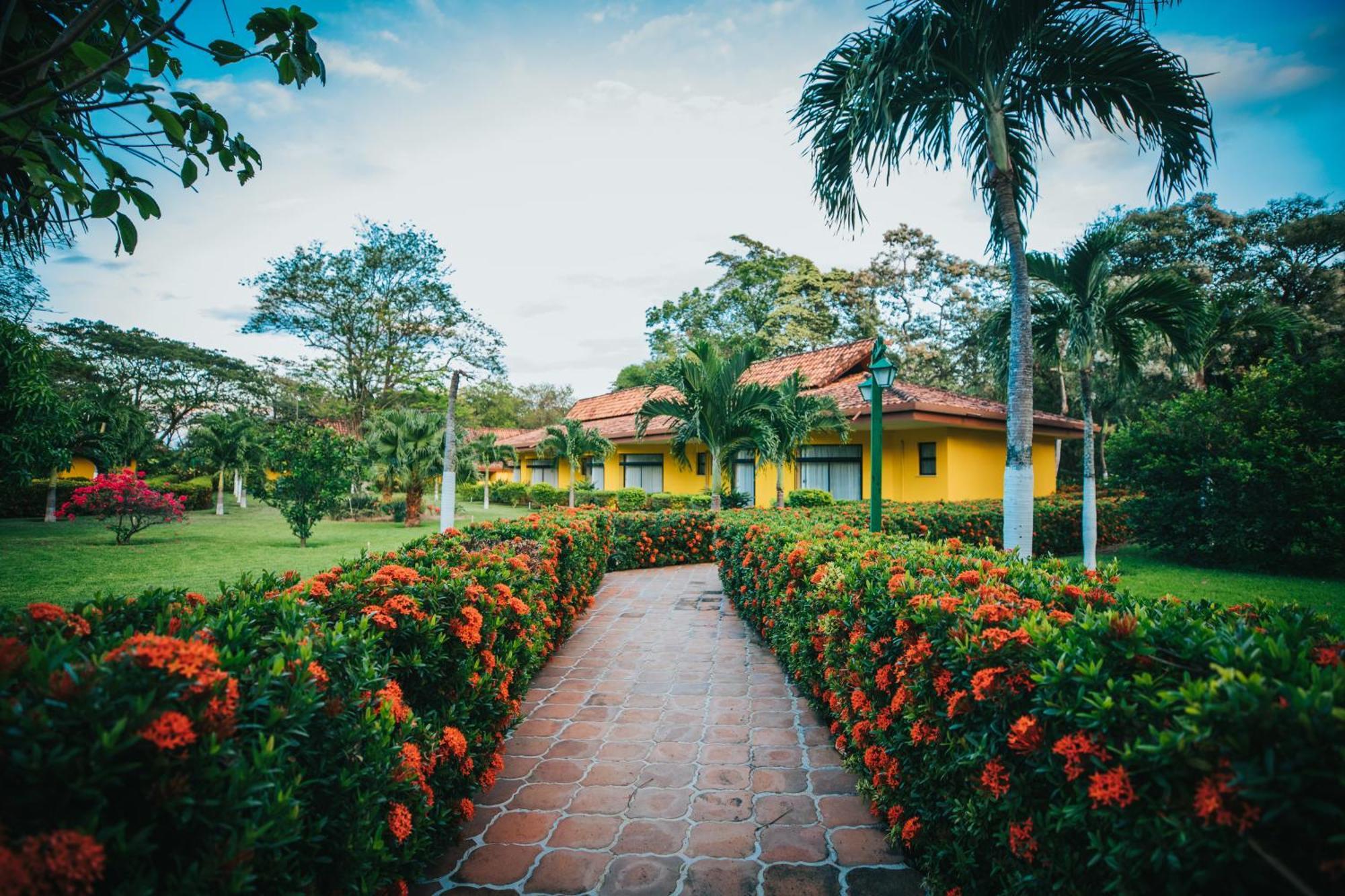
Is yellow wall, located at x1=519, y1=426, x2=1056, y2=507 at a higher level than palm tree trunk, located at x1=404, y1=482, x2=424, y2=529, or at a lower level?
higher

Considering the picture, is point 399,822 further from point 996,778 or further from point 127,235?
point 127,235

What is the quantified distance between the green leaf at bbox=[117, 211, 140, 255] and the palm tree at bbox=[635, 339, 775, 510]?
980 cm

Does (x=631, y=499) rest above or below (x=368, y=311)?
below

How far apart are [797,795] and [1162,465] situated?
10.9 metres

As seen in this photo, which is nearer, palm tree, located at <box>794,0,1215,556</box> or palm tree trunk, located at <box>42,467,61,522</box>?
palm tree, located at <box>794,0,1215,556</box>

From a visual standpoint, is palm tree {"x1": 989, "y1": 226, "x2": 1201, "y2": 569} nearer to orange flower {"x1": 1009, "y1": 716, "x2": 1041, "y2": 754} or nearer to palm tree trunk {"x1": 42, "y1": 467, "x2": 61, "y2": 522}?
orange flower {"x1": 1009, "y1": 716, "x2": 1041, "y2": 754}

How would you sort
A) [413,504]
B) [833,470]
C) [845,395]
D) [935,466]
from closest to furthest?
[935,466] → [845,395] → [833,470] → [413,504]

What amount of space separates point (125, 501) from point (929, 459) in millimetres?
18884

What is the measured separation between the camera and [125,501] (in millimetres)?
12289

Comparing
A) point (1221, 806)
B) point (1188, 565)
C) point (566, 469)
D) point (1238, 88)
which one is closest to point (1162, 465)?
point (1188, 565)

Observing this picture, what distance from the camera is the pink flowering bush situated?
39.3ft

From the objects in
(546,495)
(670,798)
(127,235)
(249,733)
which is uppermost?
(127,235)

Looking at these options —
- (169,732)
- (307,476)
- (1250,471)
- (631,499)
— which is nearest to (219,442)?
(307,476)

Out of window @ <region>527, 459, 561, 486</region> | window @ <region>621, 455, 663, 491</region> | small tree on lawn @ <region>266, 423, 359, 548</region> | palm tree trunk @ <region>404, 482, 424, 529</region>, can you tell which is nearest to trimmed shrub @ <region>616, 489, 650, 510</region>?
window @ <region>621, 455, 663, 491</region>
